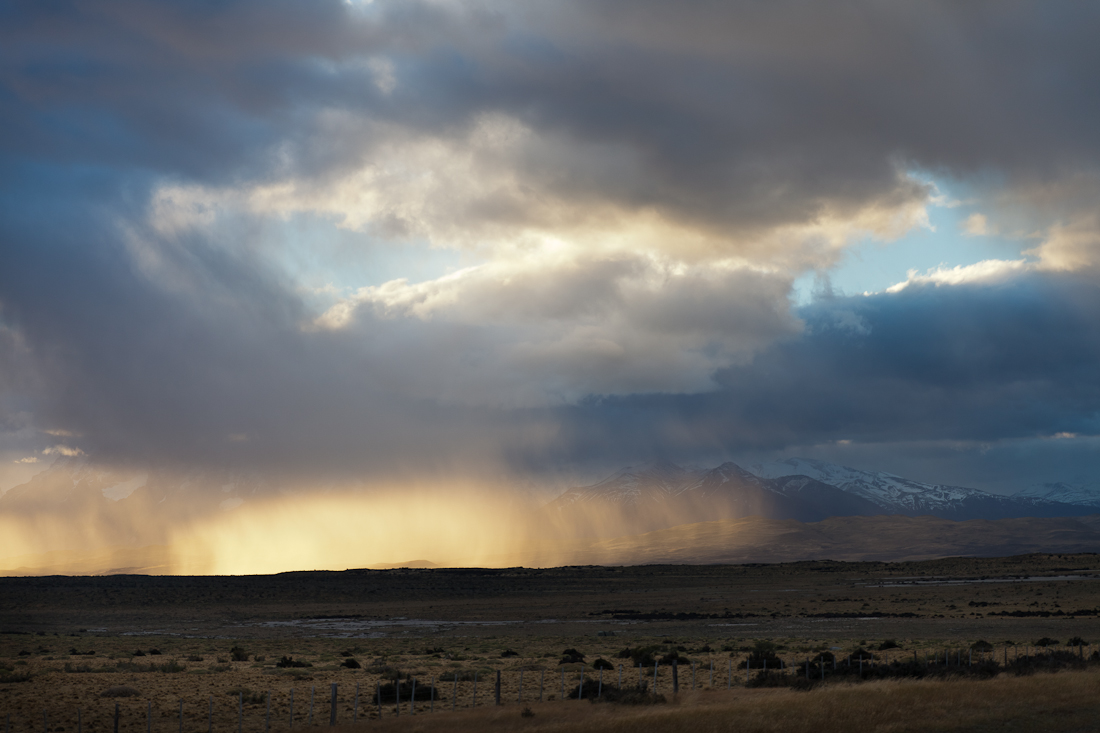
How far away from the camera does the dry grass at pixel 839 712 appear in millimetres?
28484

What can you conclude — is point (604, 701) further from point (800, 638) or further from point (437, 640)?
point (437, 640)

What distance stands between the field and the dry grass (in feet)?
0.45

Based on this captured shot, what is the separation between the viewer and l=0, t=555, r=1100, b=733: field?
31.5 meters

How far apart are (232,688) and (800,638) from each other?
4185 centimetres

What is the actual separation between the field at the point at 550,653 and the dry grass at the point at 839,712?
0.45 ft

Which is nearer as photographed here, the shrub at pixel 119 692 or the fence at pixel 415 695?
the fence at pixel 415 695

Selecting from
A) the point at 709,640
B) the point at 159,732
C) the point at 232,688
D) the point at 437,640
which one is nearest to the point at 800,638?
the point at 709,640

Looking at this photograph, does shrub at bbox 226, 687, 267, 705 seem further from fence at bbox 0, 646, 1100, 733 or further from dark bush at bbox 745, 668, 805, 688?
dark bush at bbox 745, 668, 805, 688

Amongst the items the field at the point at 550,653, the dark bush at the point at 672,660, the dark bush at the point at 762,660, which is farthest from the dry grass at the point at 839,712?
the dark bush at the point at 672,660

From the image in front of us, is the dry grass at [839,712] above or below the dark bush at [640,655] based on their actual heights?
above

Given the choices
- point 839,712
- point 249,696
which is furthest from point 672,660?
point 249,696

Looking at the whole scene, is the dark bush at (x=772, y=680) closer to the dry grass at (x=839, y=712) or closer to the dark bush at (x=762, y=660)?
the dry grass at (x=839, y=712)

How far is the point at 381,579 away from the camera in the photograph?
184 metres

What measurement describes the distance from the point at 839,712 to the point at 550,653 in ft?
93.6
